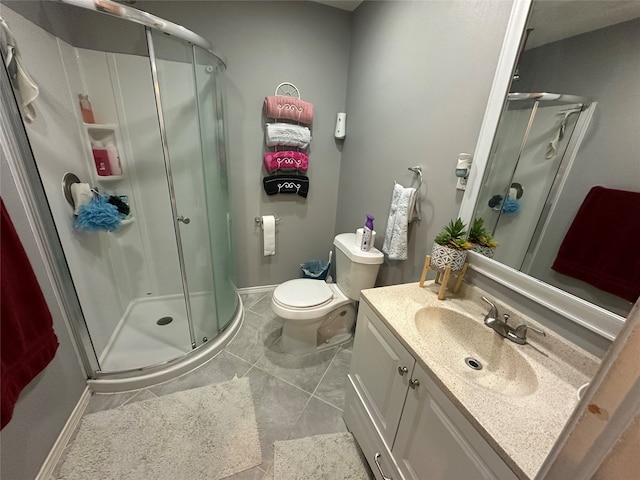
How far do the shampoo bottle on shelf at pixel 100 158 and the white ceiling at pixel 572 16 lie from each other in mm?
2380

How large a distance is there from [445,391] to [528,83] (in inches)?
43.7

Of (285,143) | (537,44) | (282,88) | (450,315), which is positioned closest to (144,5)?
(282,88)

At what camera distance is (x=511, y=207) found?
1.02 metres

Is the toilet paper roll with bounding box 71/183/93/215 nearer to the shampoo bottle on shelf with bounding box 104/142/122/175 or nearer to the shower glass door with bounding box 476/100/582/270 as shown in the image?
the shampoo bottle on shelf with bounding box 104/142/122/175

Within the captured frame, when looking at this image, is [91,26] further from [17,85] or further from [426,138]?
[426,138]

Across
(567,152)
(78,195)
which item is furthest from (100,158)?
(567,152)

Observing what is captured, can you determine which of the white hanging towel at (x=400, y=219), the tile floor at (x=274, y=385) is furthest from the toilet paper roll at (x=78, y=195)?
the white hanging towel at (x=400, y=219)

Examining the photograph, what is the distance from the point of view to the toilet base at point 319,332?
1776mm

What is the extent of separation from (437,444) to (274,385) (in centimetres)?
110

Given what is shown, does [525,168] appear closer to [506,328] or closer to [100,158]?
[506,328]

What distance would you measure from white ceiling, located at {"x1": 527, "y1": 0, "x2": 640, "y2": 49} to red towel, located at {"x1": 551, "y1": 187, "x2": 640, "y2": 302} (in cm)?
49

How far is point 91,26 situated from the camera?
1.57 m

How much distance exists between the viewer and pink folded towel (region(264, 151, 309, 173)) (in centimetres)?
203

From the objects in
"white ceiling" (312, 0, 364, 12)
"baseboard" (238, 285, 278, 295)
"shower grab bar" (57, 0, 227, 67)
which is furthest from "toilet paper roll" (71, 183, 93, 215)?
"white ceiling" (312, 0, 364, 12)
